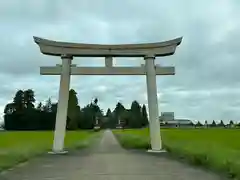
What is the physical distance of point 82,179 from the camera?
10234mm

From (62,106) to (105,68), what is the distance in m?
2.99

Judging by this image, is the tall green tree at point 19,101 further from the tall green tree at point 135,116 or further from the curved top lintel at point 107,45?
the curved top lintel at point 107,45

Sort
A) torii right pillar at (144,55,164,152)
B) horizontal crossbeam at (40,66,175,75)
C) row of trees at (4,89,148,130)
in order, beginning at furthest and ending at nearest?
1. row of trees at (4,89,148,130)
2. torii right pillar at (144,55,164,152)
3. horizontal crossbeam at (40,66,175,75)

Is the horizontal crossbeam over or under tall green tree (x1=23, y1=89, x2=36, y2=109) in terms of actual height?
under

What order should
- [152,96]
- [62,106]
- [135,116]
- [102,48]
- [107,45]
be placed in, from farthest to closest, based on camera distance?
[135,116], [152,96], [107,45], [102,48], [62,106]

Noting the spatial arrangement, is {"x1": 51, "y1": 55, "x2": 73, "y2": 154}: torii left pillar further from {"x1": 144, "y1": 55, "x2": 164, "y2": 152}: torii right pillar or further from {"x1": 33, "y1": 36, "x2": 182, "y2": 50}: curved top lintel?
{"x1": 144, "y1": 55, "x2": 164, "y2": 152}: torii right pillar

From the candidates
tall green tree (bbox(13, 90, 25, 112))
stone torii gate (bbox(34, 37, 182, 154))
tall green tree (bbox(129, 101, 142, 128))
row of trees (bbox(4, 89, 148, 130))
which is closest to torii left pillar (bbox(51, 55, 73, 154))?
stone torii gate (bbox(34, 37, 182, 154))

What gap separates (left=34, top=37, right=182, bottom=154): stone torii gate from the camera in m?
21.4

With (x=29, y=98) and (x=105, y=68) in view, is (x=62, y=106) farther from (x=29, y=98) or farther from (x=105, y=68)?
(x=29, y=98)

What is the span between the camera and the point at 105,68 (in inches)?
855

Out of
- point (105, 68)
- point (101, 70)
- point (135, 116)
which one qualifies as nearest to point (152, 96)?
point (105, 68)

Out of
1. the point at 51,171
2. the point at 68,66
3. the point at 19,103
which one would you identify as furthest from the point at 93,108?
the point at 51,171

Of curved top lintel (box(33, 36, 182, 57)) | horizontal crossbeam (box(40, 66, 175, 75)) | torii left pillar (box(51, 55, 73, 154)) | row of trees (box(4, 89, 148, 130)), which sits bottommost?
torii left pillar (box(51, 55, 73, 154))

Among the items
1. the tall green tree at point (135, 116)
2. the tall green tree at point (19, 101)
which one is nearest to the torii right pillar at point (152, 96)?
the tall green tree at point (19, 101)
